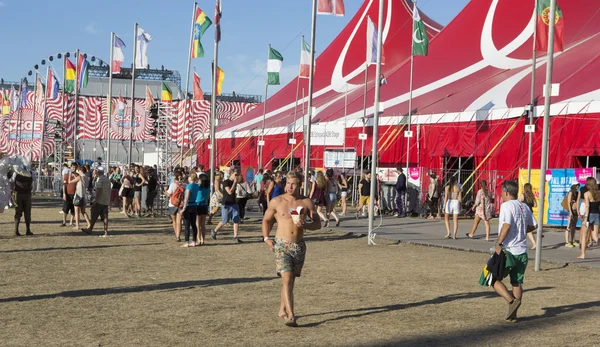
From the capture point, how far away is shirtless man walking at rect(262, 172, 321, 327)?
→ 8.11m

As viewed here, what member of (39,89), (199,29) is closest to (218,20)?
(199,29)

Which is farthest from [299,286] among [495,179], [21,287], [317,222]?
[495,179]

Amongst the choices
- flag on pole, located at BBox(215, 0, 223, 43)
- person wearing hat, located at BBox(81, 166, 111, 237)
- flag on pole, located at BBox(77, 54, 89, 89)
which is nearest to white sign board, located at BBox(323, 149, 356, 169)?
flag on pole, located at BBox(215, 0, 223, 43)

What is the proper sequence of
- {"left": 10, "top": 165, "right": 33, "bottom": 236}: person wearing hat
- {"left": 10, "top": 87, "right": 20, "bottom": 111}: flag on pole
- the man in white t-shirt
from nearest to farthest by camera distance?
the man in white t-shirt
{"left": 10, "top": 165, "right": 33, "bottom": 236}: person wearing hat
{"left": 10, "top": 87, "right": 20, "bottom": 111}: flag on pole

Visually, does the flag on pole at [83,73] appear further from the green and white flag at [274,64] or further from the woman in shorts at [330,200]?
the woman in shorts at [330,200]

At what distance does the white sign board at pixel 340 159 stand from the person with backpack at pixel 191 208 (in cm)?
1438

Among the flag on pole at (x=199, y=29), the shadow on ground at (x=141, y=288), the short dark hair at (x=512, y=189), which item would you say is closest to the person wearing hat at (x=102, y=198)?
the shadow on ground at (x=141, y=288)

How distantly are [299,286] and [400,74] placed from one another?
26138 millimetres

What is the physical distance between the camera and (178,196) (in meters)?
17.7

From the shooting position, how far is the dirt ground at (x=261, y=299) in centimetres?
761

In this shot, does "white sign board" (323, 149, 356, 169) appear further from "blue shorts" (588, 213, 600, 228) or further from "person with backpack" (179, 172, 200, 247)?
"blue shorts" (588, 213, 600, 228)

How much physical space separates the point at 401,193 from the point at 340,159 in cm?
440

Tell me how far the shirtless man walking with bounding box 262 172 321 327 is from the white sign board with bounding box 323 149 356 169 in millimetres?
22162

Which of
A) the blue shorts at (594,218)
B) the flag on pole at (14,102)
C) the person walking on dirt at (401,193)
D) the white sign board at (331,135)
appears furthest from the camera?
the flag on pole at (14,102)
